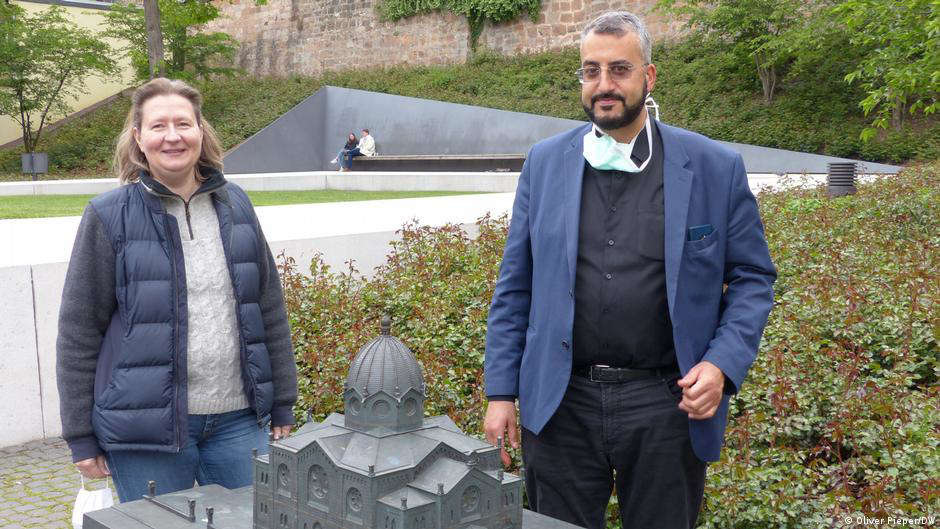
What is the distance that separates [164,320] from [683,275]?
1.42 meters

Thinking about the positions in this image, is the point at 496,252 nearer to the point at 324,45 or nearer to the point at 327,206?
the point at 327,206

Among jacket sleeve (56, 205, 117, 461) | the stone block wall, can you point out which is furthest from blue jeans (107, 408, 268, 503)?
the stone block wall

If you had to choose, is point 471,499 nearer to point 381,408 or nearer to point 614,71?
point 381,408

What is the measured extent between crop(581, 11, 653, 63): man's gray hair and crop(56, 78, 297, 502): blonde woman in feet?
3.81

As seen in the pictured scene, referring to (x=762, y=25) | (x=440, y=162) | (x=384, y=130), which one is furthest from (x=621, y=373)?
(x=384, y=130)

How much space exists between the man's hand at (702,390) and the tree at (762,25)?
19888mm

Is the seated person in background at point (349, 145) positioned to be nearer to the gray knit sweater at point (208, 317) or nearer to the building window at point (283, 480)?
the gray knit sweater at point (208, 317)

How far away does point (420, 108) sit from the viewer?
25.2 meters

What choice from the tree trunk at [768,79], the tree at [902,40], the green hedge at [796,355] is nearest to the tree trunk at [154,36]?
the tree trunk at [768,79]

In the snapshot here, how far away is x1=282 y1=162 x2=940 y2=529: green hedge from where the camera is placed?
350 cm

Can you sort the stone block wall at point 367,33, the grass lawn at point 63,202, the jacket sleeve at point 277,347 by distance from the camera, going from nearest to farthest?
the jacket sleeve at point 277,347, the grass lawn at point 63,202, the stone block wall at point 367,33

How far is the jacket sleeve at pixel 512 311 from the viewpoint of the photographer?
2607 millimetres

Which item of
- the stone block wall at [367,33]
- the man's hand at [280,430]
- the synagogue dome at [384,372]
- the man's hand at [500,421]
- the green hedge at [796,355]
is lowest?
the green hedge at [796,355]

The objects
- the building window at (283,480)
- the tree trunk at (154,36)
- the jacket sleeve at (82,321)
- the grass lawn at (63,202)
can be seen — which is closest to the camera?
the building window at (283,480)
